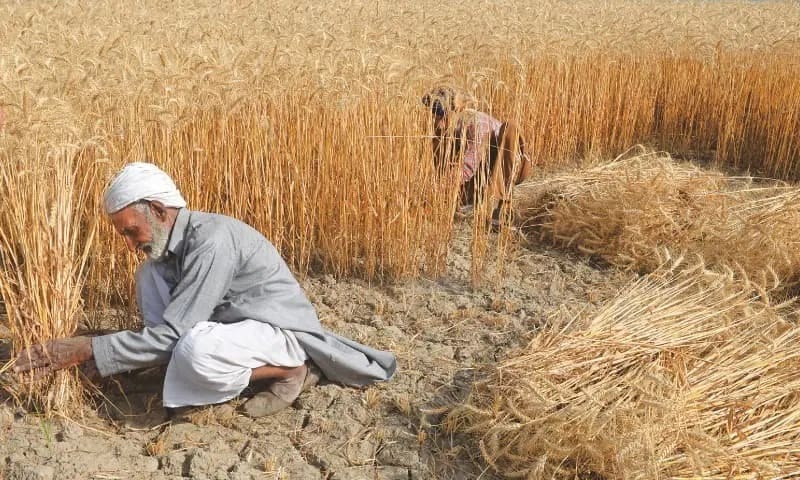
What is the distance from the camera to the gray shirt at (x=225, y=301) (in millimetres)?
2059

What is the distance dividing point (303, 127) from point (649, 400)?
193cm

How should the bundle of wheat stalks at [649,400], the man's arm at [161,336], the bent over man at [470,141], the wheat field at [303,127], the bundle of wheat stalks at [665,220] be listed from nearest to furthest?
the bundle of wheat stalks at [649,400], the man's arm at [161,336], the wheat field at [303,127], the bent over man at [470,141], the bundle of wheat stalks at [665,220]

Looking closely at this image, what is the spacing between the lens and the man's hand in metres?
2.02

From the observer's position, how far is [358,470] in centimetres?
212

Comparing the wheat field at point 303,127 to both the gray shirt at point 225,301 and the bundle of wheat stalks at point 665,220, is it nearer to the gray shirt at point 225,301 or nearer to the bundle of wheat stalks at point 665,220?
the gray shirt at point 225,301

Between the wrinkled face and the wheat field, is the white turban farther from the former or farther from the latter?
the wheat field

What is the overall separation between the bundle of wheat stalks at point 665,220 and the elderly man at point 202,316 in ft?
5.80

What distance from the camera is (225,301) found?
2.24 m

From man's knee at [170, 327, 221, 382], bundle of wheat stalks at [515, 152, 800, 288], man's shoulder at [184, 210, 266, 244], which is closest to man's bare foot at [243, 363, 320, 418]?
man's knee at [170, 327, 221, 382]

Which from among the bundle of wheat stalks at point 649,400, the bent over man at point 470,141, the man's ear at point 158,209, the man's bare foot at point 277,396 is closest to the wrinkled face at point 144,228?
the man's ear at point 158,209

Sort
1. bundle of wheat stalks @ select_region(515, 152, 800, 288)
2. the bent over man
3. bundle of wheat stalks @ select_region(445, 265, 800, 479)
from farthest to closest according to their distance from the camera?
bundle of wheat stalks @ select_region(515, 152, 800, 288), the bent over man, bundle of wheat stalks @ select_region(445, 265, 800, 479)

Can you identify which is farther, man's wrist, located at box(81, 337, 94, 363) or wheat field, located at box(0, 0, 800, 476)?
wheat field, located at box(0, 0, 800, 476)

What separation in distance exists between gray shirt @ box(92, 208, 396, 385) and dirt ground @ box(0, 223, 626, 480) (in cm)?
15

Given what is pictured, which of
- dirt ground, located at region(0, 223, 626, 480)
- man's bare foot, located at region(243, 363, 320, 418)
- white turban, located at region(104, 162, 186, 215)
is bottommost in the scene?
dirt ground, located at region(0, 223, 626, 480)
